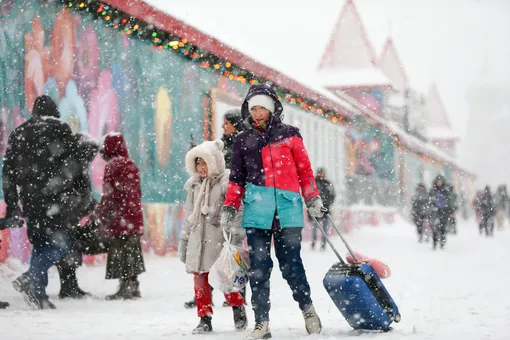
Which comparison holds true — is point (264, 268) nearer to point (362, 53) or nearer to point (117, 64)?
point (117, 64)

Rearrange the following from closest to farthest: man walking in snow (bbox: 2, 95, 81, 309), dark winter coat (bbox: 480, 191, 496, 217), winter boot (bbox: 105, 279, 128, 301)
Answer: man walking in snow (bbox: 2, 95, 81, 309) < winter boot (bbox: 105, 279, 128, 301) < dark winter coat (bbox: 480, 191, 496, 217)

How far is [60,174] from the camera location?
8.06m

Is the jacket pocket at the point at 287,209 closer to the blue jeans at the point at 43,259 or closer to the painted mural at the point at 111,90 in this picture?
the blue jeans at the point at 43,259

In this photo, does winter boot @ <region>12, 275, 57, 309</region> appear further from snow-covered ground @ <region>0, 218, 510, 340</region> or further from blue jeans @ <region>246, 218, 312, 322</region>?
blue jeans @ <region>246, 218, 312, 322</region>

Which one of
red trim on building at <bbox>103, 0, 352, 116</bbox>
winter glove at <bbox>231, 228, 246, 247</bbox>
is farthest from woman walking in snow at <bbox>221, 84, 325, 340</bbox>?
red trim on building at <bbox>103, 0, 352, 116</bbox>

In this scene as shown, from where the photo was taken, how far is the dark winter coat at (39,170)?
25.8ft

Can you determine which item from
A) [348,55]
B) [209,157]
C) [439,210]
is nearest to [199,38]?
[209,157]

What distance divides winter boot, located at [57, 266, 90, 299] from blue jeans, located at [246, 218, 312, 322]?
320 cm

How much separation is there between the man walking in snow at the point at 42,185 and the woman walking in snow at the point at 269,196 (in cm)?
263

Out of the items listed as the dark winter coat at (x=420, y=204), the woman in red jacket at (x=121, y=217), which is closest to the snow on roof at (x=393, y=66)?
the dark winter coat at (x=420, y=204)

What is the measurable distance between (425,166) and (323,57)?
1204 centimetres

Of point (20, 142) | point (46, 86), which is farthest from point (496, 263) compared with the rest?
point (20, 142)

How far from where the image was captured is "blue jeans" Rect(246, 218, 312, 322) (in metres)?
5.82

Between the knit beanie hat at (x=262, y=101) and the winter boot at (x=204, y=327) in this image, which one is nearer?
the knit beanie hat at (x=262, y=101)
